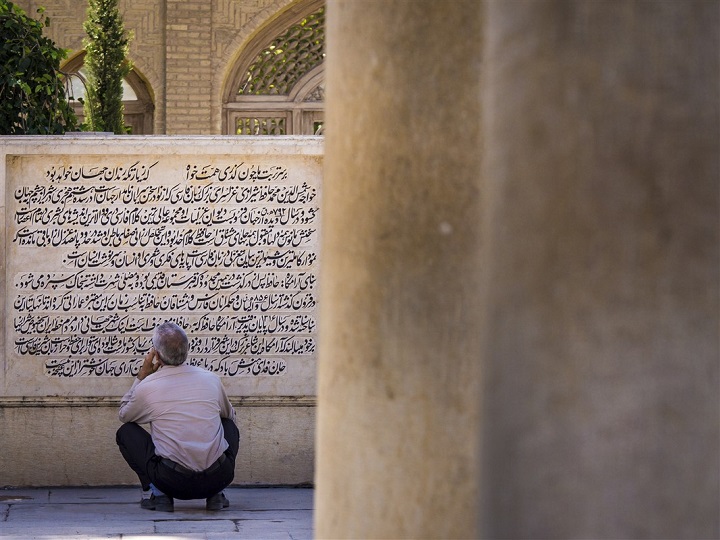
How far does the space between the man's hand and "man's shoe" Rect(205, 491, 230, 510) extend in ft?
2.42

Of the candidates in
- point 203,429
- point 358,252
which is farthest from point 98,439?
point 358,252

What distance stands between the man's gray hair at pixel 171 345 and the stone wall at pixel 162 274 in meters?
1.00

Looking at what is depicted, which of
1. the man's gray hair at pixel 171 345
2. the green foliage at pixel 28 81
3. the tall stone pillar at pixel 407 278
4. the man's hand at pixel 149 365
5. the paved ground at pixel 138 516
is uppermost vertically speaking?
the green foliage at pixel 28 81

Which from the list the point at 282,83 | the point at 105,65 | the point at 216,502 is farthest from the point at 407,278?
the point at 282,83

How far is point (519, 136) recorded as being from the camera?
1.50m

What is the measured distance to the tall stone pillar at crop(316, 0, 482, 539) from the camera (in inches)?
71.0

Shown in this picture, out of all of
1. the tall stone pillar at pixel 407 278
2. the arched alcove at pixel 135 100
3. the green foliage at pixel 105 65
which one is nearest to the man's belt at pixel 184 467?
the tall stone pillar at pixel 407 278

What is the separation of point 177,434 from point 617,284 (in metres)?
4.83

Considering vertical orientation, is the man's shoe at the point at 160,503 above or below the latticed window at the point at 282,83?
below

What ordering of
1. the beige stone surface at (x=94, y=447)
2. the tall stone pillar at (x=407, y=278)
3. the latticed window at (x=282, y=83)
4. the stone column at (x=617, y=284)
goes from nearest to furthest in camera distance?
the stone column at (x=617, y=284)
the tall stone pillar at (x=407, y=278)
the beige stone surface at (x=94, y=447)
the latticed window at (x=282, y=83)

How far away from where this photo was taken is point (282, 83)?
15.3 metres

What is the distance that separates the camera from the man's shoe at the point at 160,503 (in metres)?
6.10

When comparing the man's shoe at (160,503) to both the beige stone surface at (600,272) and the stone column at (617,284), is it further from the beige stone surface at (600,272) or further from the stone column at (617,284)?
the stone column at (617,284)

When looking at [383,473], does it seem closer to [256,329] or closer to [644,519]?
[644,519]
